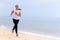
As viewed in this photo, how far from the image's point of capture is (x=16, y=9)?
13836 mm

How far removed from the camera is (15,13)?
13.9 metres

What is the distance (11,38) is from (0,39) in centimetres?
79

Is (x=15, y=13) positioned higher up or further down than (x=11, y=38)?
higher up

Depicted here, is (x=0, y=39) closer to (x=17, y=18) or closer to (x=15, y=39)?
(x=15, y=39)

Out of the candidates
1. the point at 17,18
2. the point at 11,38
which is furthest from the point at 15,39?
the point at 17,18

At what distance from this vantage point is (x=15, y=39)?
13156 millimetres

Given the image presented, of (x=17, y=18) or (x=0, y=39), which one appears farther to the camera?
(x=17, y=18)

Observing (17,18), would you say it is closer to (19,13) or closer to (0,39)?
(19,13)

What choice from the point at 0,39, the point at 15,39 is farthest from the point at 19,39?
the point at 0,39

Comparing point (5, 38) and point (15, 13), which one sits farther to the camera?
point (15, 13)

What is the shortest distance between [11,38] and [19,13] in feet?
4.59

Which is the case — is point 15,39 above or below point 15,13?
below

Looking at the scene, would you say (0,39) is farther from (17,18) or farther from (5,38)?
(17,18)

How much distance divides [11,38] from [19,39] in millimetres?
397
